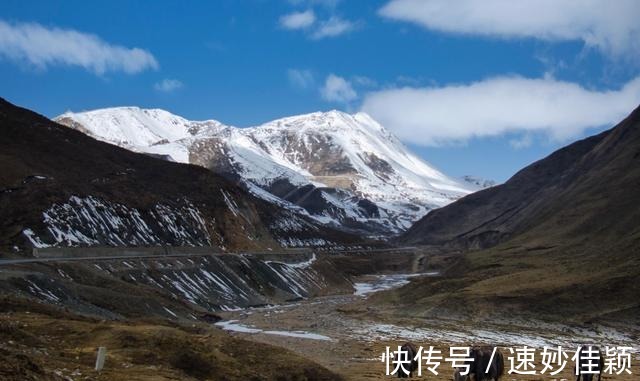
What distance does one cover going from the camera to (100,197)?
84125mm

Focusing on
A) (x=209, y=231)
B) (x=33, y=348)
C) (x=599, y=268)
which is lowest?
(x=33, y=348)

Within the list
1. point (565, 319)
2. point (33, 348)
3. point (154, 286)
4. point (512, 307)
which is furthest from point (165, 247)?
point (33, 348)

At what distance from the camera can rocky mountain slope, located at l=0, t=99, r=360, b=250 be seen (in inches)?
2800

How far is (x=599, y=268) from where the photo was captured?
67.5 meters

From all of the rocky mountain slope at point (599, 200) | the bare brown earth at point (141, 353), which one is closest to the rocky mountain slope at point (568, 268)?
the rocky mountain slope at point (599, 200)

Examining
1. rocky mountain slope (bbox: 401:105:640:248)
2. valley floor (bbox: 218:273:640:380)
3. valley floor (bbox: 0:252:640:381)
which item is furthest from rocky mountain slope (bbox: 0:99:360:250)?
rocky mountain slope (bbox: 401:105:640:248)

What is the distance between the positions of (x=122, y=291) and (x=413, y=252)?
14524cm

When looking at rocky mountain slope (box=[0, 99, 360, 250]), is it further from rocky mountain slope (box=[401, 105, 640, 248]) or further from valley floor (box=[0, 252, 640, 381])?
rocky mountain slope (box=[401, 105, 640, 248])

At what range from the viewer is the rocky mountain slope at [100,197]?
233ft

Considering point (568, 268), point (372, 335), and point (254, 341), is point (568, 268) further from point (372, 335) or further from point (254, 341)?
point (254, 341)

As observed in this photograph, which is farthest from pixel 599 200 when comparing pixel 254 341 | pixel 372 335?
pixel 254 341

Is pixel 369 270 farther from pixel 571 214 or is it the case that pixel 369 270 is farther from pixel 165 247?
pixel 165 247

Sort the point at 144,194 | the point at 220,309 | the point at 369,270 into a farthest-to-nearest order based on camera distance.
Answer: the point at 369,270
the point at 144,194
the point at 220,309

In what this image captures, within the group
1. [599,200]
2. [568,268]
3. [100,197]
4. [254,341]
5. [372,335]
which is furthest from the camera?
[599,200]
